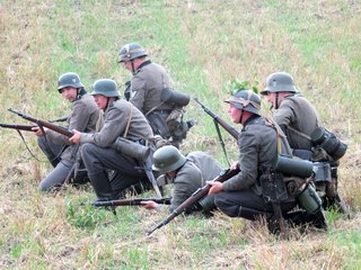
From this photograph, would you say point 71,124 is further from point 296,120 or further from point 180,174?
point 296,120

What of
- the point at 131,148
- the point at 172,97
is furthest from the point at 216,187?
the point at 172,97

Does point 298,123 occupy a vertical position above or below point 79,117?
above

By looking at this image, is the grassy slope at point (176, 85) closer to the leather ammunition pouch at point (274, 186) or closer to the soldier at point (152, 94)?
the leather ammunition pouch at point (274, 186)

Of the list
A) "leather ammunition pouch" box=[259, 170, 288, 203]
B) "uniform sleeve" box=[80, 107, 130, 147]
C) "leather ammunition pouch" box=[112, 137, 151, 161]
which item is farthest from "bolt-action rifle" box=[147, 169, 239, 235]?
"uniform sleeve" box=[80, 107, 130, 147]

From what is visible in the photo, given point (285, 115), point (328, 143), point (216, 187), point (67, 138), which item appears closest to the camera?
point (216, 187)

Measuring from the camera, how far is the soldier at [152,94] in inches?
411

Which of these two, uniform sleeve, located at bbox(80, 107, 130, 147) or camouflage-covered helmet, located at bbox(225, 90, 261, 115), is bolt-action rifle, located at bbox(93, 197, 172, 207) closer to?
uniform sleeve, located at bbox(80, 107, 130, 147)

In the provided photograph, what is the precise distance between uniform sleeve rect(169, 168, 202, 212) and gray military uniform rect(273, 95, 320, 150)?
43.8 inches

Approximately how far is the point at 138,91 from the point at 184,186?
2.53 meters

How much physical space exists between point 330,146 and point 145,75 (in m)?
3.29

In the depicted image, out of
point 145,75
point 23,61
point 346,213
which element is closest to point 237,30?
point 23,61

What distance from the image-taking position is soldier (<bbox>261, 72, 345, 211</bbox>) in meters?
8.09

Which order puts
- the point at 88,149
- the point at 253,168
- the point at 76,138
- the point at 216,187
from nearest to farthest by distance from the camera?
1. the point at 253,168
2. the point at 216,187
3. the point at 88,149
4. the point at 76,138

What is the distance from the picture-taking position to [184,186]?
324 inches
